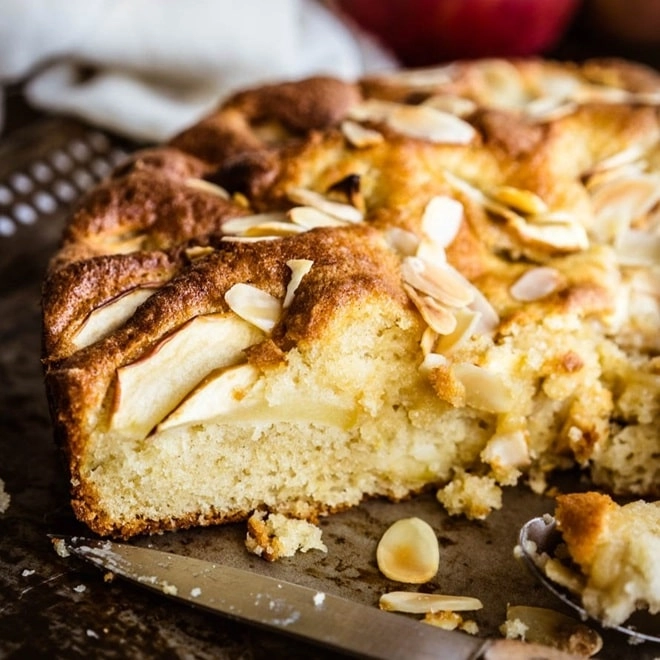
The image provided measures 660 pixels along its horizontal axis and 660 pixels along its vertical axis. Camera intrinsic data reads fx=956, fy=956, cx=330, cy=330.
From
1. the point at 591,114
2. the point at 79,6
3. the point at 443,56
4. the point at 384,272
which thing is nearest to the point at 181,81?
the point at 79,6

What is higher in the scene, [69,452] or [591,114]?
[591,114]

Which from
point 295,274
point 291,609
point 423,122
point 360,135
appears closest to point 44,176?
point 360,135

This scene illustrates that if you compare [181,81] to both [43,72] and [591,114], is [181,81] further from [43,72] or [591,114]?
[591,114]

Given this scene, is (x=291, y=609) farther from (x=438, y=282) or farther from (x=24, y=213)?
(x=24, y=213)

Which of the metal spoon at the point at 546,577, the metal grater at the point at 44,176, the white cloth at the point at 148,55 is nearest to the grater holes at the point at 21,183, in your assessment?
the metal grater at the point at 44,176

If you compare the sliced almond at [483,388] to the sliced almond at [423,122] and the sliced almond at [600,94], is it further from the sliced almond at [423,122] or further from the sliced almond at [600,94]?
the sliced almond at [600,94]

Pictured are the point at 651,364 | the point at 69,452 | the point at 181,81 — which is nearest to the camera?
the point at 69,452

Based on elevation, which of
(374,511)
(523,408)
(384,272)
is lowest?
(374,511)
